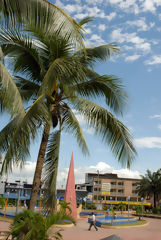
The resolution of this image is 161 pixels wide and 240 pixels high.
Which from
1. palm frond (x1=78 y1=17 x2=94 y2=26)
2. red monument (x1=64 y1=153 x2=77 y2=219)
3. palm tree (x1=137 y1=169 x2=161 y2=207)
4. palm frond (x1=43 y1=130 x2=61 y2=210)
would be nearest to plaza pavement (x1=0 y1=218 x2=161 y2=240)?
red monument (x1=64 y1=153 x2=77 y2=219)

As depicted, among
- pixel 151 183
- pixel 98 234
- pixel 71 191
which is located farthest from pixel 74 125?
pixel 151 183

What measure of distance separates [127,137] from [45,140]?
2103mm

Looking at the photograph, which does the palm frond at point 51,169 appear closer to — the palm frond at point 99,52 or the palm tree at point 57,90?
the palm tree at point 57,90

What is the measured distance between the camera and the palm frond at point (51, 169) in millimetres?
6586

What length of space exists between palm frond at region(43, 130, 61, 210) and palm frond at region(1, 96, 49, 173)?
77.4 inches

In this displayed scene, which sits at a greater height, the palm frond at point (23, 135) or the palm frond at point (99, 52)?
the palm frond at point (99, 52)

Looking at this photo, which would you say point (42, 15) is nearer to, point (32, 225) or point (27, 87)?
point (27, 87)

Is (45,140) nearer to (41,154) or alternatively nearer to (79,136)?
(41,154)

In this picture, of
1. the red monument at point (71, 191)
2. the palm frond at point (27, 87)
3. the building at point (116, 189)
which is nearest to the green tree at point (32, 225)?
the palm frond at point (27, 87)

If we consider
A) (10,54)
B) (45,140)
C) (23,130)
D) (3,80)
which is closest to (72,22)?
(3,80)

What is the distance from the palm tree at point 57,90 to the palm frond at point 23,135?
0.02 m

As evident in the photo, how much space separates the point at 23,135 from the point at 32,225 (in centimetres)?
174

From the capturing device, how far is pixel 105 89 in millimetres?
6844

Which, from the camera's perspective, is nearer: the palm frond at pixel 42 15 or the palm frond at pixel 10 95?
the palm frond at pixel 10 95
